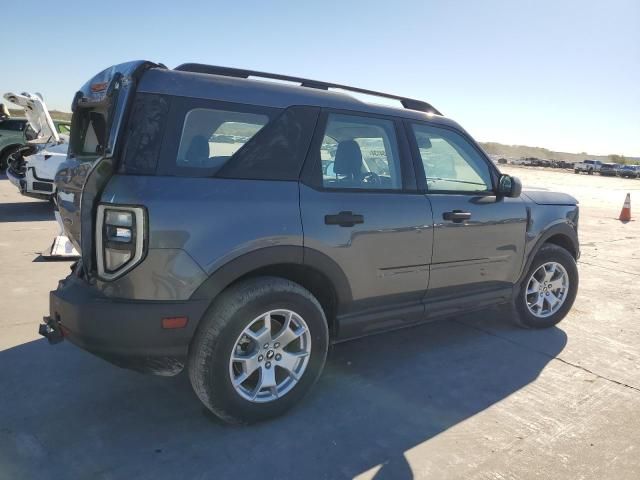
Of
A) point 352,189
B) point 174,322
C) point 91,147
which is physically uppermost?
point 91,147

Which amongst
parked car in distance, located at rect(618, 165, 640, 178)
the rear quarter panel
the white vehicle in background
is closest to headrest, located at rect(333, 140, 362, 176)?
the rear quarter panel

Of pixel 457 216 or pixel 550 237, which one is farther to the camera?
pixel 550 237

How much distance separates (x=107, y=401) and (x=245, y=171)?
164 cm

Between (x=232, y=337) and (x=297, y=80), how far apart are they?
167cm

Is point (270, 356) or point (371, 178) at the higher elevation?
point (371, 178)

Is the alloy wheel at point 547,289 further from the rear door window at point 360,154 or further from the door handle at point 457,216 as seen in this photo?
the rear door window at point 360,154

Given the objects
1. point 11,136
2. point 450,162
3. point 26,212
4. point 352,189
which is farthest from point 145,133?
point 11,136

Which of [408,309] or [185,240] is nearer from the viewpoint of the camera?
[185,240]

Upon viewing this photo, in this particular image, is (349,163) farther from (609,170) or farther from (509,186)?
(609,170)

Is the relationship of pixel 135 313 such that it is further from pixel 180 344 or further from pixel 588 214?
pixel 588 214

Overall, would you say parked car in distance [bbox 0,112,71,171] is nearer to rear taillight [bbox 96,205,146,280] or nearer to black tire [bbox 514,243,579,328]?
rear taillight [bbox 96,205,146,280]

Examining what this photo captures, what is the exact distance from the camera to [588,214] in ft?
45.8

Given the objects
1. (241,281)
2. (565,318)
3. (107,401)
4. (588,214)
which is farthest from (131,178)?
(588,214)

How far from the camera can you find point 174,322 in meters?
2.53
